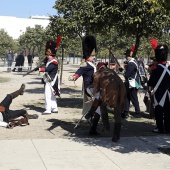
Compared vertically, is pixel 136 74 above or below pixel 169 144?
above

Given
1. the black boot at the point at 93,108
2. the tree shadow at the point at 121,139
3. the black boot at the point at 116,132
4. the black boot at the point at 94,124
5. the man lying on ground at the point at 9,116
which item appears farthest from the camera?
the man lying on ground at the point at 9,116

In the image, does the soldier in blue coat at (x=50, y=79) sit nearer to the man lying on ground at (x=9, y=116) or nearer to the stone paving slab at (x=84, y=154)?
the man lying on ground at (x=9, y=116)

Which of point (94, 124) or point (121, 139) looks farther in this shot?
point (94, 124)

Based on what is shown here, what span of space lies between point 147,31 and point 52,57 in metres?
2.66

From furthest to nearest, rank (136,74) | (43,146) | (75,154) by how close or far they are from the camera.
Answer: (136,74) < (43,146) < (75,154)

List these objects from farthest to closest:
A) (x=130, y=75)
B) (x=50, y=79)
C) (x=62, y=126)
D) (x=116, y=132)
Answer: (x=50, y=79), (x=130, y=75), (x=62, y=126), (x=116, y=132)

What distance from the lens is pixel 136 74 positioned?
401 inches

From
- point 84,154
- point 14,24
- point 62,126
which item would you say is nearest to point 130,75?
point 62,126

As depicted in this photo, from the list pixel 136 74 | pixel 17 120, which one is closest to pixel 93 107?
pixel 17 120

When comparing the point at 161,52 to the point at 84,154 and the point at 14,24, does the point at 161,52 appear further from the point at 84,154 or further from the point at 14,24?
the point at 14,24

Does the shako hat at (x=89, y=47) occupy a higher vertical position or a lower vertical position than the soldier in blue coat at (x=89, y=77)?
higher

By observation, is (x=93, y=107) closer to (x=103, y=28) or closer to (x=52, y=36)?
(x=103, y=28)

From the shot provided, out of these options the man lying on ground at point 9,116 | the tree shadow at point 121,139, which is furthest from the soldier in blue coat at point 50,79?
the man lying on ground at point 9,116

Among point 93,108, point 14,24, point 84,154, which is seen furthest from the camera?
point 14,24
